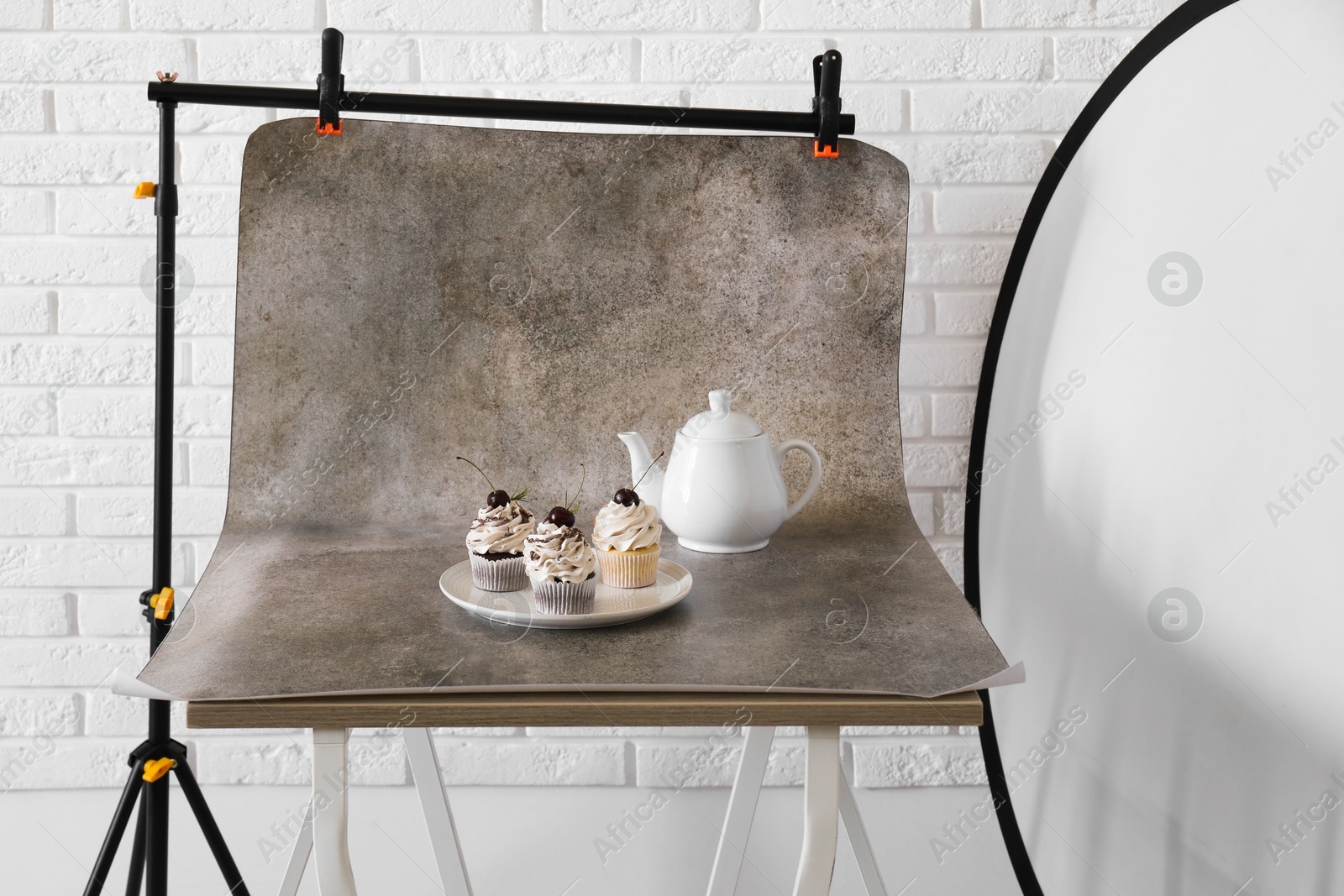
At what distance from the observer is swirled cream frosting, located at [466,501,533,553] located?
38.1 inches

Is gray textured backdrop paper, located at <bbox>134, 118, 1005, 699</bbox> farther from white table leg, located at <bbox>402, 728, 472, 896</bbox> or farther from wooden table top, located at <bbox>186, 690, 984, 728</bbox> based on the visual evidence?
wooden table top, located at <bbox>186, 690, 984, 728</bbox>

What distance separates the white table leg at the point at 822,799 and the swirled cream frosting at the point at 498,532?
32 cm

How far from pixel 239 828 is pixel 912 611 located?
1050 millimetres

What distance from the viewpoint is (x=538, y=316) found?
1.29 meters

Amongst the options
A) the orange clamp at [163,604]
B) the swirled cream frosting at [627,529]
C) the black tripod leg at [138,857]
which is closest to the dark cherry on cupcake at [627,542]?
the swirled cream frosting at [627,529]

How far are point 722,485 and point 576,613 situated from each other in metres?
0.26

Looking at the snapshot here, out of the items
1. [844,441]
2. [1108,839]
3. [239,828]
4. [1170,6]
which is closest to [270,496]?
[239,828]

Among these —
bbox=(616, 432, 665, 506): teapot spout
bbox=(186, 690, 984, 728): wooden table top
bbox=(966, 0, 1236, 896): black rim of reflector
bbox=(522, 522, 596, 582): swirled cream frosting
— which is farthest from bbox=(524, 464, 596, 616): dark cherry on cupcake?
bbox=(966, 0, 1236, 896): black rim of reflector

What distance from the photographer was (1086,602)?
1.24 metres

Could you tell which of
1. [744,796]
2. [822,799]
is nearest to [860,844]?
[744,796]

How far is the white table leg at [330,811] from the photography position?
2.57 feet

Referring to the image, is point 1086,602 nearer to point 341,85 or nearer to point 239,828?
point 341,85

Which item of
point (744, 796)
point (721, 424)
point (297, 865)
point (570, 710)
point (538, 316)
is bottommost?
point (297, 865)

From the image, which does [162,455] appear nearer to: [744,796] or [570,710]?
[570,710]
